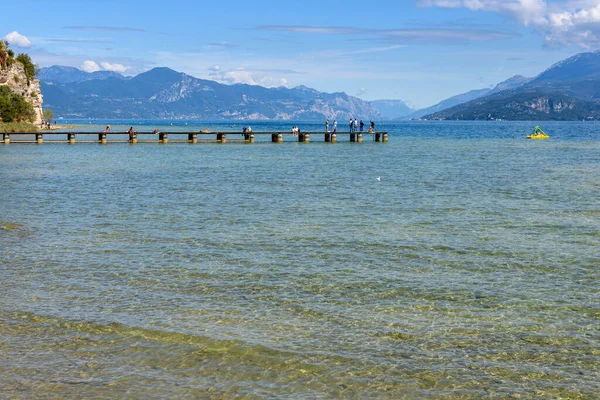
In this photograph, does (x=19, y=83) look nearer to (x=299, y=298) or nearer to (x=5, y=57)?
(x=5, y=57)

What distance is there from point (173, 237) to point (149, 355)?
10.6m

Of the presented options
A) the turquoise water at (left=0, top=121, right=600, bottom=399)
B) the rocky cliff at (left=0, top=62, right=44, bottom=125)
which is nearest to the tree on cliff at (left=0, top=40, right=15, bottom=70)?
the rocky cliff at (left=0, top=62, right=44, bottom=125)

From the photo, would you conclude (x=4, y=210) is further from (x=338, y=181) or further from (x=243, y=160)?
(x=243, y=160)

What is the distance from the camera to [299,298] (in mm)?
14258

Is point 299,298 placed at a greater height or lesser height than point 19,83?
lesser

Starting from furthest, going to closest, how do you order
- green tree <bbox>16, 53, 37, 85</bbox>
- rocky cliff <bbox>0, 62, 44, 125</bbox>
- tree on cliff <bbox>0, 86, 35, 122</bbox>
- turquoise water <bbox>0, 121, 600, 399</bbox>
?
green tree <bbox>16, 53, 37, 85</bbox>, rocky cliff <bbox>0, 62, 44, 125</bbox>, tree on cliff <bbox>0, 86, 35, 122</bbox>, turquoise water <bbox>0, 121, 600, 399</bbox>

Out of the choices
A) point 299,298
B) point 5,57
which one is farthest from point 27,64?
point 299,298

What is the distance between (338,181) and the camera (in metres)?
41.7

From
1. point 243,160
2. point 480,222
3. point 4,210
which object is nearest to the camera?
point 480,222

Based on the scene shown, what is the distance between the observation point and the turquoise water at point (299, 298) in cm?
1002

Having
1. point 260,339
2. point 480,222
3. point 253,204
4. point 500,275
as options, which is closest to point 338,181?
point 253,204

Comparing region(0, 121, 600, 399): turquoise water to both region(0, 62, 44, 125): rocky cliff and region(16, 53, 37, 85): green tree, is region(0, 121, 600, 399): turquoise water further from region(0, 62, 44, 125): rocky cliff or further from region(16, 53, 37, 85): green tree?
region(16, 53, 37, 85): green tree

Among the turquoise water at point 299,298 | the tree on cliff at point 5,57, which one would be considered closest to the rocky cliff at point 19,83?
the tree on cliff at point 5,57

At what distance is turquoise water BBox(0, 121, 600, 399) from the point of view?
32.9 feet
